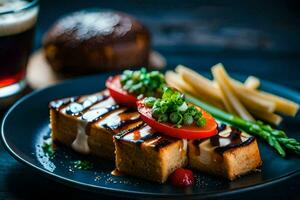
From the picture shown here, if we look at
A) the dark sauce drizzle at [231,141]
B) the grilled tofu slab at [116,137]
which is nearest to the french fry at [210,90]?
the grilled tofu slab at [116,137]

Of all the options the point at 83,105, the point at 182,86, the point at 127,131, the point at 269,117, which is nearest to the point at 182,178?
the point at 127,131

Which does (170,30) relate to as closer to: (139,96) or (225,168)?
(139,96)

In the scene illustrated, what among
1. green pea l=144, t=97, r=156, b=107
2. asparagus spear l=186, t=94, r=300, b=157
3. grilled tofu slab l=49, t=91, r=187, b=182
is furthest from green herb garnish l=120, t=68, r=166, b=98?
asparagus spear l=186, t=94, r=300, b=157

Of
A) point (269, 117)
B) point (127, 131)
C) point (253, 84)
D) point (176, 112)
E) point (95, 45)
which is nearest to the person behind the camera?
point (176, 112)

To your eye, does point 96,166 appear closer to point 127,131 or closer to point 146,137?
point 127,131

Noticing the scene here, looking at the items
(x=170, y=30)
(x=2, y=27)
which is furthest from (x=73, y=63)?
(x=170, y=30)

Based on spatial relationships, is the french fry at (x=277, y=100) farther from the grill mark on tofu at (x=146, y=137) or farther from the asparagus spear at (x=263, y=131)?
the grill mark on tofu at (x=146, y=137)
